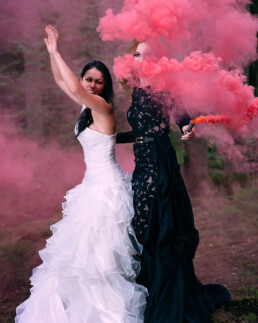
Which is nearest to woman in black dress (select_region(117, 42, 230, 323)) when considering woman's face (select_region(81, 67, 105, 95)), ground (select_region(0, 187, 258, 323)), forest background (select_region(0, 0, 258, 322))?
woman's face (select_region(81, 67, 105, 95))

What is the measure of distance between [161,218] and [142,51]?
1.18m

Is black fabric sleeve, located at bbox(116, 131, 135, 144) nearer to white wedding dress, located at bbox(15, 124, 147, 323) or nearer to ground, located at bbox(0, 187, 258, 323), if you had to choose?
white wedding dress, located at bbox(15, 124, 147, 323)

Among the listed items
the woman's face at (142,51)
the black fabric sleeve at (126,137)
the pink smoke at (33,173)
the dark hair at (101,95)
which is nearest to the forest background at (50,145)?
the pink smoke at (33,173)

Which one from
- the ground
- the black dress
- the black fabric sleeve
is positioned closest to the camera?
the black dress

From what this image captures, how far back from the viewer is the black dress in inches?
A: 94.3

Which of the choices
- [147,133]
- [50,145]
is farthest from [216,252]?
[50,145]

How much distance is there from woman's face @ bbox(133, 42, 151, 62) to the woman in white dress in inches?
11.1

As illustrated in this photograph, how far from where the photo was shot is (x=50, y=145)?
5.82 m

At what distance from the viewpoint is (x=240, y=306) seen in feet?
9.67

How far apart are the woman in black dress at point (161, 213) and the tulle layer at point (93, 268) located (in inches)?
3.9

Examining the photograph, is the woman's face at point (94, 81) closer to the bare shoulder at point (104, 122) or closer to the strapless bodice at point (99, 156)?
the bare shoulder at point (104, 122)

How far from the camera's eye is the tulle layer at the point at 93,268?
2338 mm

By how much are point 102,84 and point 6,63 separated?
3.61 meters

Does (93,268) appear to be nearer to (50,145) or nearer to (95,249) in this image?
(95,249)
